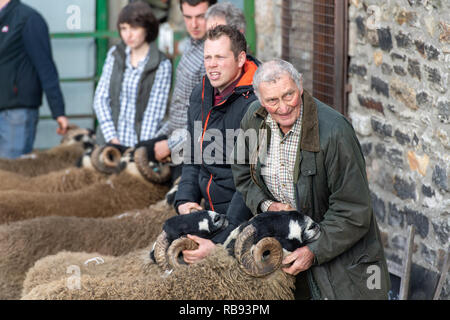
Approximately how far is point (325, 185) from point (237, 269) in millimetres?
606

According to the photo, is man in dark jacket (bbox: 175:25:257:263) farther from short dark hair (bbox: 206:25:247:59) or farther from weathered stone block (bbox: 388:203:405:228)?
weathered stone block (bbox: 388:203:405:228)

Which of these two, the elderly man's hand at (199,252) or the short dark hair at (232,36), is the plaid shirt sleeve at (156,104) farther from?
the elderly man's hand at (199,252)

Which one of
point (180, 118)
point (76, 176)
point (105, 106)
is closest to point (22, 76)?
point (105, 106)

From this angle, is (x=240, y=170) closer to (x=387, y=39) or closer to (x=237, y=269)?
(x=237, y=269)

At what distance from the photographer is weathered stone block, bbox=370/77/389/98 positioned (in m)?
5.02

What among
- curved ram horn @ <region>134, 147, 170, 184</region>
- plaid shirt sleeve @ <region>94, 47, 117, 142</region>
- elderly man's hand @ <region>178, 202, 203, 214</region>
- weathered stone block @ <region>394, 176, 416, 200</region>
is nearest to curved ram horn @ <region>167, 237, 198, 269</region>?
elderly man's hand @ <region>178, 202, 203, 214</region>

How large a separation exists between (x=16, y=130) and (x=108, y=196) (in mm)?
1738

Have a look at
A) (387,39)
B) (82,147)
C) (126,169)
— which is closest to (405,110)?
(387,39)

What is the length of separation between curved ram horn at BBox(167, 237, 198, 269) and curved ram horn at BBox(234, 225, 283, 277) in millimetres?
333

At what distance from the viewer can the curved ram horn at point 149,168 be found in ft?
18.9

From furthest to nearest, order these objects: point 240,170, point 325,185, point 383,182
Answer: point 383,182, point 240,170, point 325,185

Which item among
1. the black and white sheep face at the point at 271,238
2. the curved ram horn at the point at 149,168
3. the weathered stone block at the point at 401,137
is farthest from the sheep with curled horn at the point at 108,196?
the black and white sheep face at the point at 271,238

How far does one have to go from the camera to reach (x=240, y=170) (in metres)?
3.79

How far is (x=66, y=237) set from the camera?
4801mm
